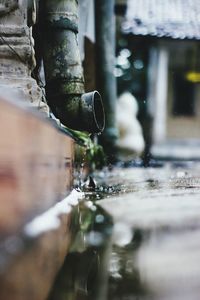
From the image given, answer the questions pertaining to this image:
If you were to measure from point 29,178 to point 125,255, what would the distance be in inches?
14.0

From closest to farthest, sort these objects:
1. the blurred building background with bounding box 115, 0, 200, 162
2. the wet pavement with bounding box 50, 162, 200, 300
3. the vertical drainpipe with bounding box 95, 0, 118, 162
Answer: the wet pavement with bounding box 50, 162, 200, 300 → the vertical drainpipe with bounding box 95, 0, 118, 162 → the blurred building background with bounding box 115, 0, 200, 162

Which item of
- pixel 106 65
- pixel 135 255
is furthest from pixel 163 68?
pixel 135 255

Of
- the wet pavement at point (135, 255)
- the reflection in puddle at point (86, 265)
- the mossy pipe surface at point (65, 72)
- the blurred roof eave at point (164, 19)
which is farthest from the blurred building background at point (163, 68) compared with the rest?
the reflection in puddle at point (86, 265)

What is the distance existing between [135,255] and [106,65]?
295 inches

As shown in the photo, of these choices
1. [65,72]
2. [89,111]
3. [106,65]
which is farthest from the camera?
[106,65]

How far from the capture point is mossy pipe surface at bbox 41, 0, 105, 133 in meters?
3.49

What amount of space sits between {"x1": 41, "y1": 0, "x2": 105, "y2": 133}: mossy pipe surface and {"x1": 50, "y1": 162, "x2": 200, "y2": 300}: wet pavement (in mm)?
1264

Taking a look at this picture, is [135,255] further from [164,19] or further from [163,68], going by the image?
[163,68]

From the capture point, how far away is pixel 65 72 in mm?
3543

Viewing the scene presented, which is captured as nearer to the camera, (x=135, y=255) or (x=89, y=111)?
(x=135, y=255)

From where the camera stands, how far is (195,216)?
1999 millimetres

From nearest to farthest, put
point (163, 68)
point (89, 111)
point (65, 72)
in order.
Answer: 1. point (89, 111)
2. point (65, 72)
3. point (163, 68)

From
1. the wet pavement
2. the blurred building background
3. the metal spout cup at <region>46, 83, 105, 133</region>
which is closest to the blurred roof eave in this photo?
the blurred building background

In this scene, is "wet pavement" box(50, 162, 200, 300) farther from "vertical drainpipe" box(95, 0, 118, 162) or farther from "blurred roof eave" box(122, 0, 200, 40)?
"blurred roof eave" box(122, 0, 200, 40)
